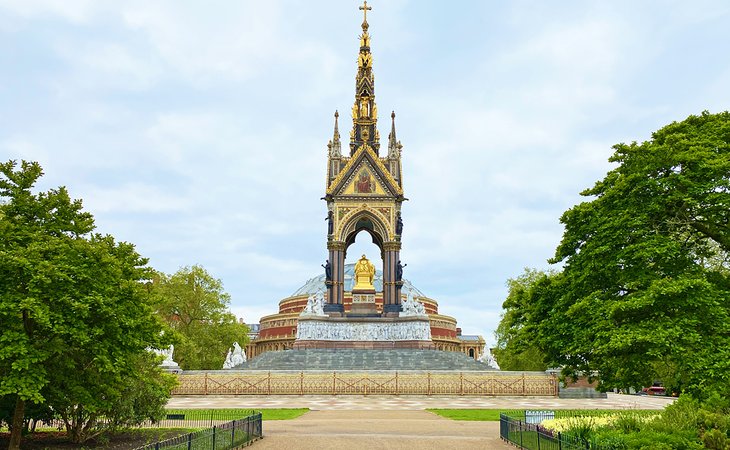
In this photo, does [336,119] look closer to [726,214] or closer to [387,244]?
[387,244]

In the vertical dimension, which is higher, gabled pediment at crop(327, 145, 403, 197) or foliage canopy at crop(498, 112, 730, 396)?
gabled pediment at crop(327, 145, 403, 197)

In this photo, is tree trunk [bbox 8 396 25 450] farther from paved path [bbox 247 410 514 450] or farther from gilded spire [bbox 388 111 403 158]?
gilded spire [bbox 388 111 403 158]

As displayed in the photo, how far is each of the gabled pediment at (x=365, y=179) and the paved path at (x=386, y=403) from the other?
20732 mm

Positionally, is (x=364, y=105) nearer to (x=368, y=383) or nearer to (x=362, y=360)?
(x=362, y=360)

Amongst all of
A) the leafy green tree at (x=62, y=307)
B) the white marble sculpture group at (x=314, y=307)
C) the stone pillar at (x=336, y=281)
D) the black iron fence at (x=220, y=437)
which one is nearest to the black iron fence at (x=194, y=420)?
the black iron fence at (x=220, y=437)

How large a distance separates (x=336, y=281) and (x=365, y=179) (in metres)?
8.81

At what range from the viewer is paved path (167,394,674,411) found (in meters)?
26.8

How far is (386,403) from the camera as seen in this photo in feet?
94.7

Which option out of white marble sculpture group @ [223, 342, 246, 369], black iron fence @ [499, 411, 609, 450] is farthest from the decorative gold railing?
black iron fence @ [499, 411, 609, 450]

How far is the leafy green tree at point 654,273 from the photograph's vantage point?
1246 centimetres

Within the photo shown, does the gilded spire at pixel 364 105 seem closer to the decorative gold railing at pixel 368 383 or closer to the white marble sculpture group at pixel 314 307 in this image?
the white marble sculpture group at pixel 314 307

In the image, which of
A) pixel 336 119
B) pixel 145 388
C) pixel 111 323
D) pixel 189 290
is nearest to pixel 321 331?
pixel 189 290

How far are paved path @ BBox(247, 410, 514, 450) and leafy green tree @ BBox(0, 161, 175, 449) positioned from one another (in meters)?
4.24

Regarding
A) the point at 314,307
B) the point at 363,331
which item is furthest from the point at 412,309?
the point at 314,307
